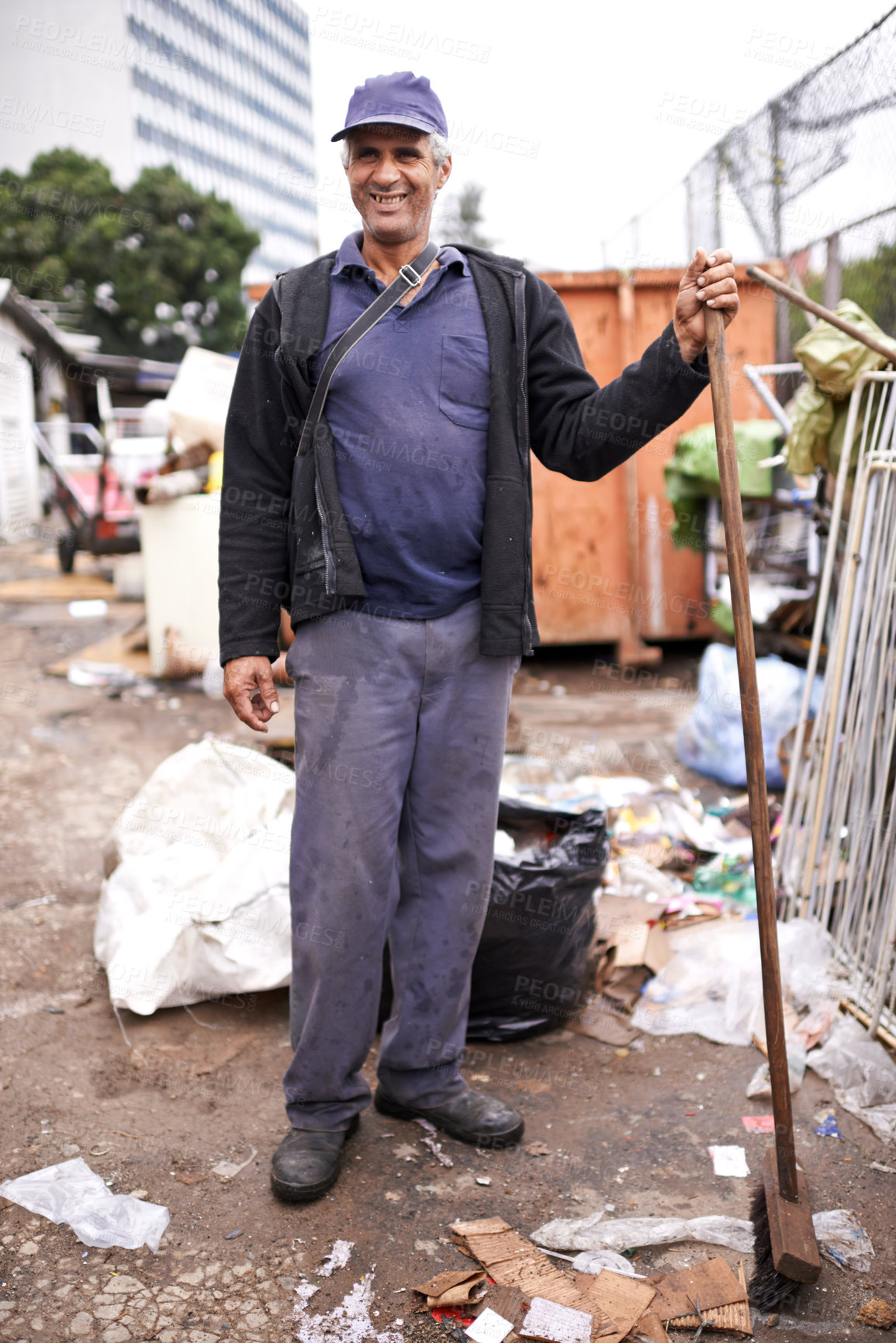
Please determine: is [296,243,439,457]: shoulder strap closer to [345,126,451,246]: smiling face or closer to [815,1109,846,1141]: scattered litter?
[345,126,451,246]: smiling face

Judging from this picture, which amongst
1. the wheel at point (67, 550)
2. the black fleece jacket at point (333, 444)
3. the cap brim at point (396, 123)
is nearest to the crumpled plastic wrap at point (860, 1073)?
the black fleece jacket at point (333, 444)

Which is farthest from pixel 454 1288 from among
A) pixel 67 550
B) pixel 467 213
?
pixel 467 213

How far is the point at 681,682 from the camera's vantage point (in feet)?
21.6

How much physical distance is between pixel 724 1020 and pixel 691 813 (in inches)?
55.0

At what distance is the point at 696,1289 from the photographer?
1.84 meters

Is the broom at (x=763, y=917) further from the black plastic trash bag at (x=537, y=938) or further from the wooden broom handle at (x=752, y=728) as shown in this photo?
the black plastic trash bag at (x=537, y=938)

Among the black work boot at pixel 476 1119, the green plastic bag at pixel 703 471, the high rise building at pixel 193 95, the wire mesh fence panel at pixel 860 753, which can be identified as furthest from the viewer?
the high rise building at pixel 193 95

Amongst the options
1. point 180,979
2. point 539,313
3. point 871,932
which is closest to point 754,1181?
point 871,932

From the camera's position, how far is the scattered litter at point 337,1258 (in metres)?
1.92

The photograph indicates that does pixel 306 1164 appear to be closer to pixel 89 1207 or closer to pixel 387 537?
pixel 89 1207

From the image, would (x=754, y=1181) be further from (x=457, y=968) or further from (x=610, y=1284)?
(x=457, y=968)

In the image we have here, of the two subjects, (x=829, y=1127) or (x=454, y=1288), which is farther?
(x=829, y=1127)

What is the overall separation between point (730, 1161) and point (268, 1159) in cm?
105

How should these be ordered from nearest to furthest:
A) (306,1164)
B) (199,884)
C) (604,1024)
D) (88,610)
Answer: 1. (306,1164)
2. (604,1024)
3. (199,884)
4. (88,610)
